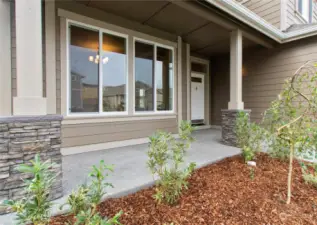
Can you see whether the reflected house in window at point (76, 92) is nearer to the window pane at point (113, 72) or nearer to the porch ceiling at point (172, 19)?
the window pane at point (113, 72)

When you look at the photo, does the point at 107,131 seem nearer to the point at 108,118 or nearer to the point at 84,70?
the point at 108,118

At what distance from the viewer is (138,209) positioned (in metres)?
1.81

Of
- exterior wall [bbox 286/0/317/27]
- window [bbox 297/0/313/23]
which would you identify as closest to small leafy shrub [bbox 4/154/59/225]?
exterior wall [bbox 286/0/317/27]

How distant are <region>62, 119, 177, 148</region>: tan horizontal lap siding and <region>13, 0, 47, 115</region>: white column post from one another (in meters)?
1.83

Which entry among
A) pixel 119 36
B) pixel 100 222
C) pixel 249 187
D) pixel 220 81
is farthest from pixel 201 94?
pixel 100 222

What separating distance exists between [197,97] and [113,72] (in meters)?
3.83

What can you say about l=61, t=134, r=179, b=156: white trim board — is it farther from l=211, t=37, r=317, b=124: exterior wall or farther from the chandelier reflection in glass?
l=211, t=37, r=317, b=124: exterior wall

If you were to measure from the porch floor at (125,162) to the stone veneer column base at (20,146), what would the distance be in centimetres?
46

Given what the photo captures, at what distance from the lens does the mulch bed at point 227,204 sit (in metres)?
1.70

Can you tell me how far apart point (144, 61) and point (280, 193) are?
3.77 m

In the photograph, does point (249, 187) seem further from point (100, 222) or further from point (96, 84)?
point (96, 84)

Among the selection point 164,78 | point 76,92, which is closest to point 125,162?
point 76,92

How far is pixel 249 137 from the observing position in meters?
3.39

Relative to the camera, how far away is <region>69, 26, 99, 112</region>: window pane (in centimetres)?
366
